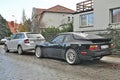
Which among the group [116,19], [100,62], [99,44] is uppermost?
[116,19]

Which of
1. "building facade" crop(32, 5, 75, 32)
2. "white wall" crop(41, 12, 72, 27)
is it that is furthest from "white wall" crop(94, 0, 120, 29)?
"white wall" crop(41, 12, 72, 27)

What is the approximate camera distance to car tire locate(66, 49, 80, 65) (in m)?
10.8

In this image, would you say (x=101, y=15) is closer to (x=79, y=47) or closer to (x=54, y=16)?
(x=79, y=47)

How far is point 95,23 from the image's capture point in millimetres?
22344

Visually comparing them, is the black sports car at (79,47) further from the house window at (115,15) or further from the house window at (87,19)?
the house window at (87,19)

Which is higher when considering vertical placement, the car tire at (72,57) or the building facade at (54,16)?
the building facade at (54,16)

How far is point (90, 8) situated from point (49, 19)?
23221 millimetres

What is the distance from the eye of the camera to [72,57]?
11.0 m

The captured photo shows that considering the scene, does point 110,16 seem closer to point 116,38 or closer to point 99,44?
point 116,38

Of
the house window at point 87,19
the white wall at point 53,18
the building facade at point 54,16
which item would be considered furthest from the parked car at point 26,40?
the white wall at point 53,18

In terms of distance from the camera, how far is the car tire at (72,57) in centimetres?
1075

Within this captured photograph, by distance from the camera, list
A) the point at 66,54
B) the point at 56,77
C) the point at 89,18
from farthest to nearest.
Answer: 1. the point at 89,18
2. the point at 66,54
3. the point at 56,77

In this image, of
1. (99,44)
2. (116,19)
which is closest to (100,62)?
(99,44)

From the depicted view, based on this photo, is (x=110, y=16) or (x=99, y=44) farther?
(x=110, y=16)
